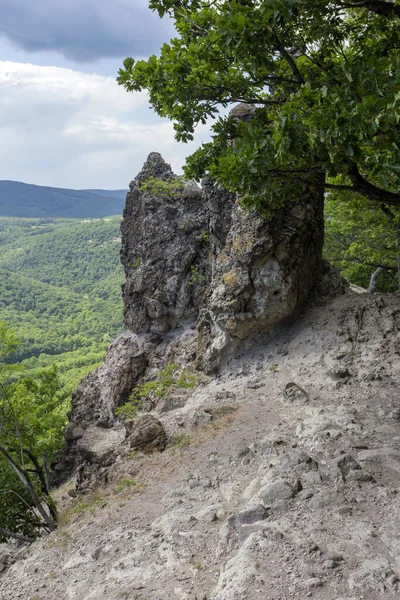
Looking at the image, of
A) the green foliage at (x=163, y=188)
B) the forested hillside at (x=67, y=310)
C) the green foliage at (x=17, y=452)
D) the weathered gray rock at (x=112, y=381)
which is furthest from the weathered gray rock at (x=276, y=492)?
the forested hillside at (x=67, y=310)

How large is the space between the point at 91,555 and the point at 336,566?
14.8 feet

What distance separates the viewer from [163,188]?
803 inches

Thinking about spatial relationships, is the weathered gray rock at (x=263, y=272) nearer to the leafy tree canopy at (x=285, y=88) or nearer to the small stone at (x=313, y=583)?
the leafy tree canopy at (x=285, y=88)

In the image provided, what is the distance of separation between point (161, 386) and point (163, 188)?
9964 mm

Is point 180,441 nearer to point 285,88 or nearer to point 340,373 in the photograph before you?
point 340,373

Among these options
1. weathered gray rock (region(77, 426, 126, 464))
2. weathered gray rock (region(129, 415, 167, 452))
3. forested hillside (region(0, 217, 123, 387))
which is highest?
weathered gray rock (region(129, 415, 167, 452))

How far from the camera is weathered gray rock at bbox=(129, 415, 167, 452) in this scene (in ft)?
36.0

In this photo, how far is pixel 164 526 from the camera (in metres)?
7.08

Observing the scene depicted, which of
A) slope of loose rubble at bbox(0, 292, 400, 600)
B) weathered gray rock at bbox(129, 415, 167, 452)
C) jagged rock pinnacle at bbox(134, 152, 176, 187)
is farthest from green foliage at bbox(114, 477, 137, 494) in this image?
jagged rock pinnacle at bbox(134, 152, 176, 187)

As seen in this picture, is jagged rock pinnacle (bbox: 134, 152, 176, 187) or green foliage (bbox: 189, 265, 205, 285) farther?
jagged rock pinnacle (bbox: 134, 152, 176, 187)

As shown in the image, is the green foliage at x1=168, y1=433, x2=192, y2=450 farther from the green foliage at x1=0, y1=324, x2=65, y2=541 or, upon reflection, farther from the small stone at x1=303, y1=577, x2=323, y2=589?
the small stone at x1=303, y1=577, x2=323, y2=589

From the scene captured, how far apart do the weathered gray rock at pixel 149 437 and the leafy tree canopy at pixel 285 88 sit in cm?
666

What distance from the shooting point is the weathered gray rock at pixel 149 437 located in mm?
10987

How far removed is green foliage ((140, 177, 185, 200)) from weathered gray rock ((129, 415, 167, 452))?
12054mm
